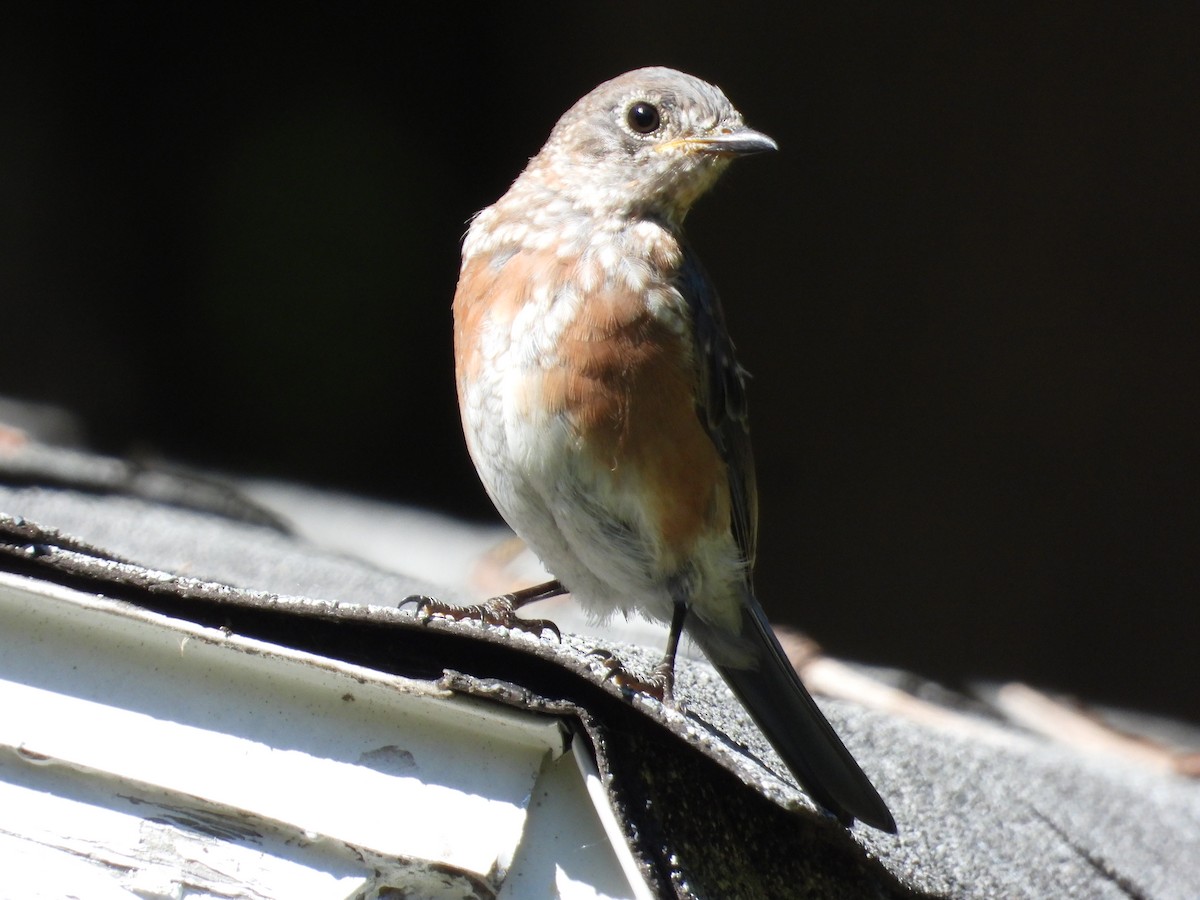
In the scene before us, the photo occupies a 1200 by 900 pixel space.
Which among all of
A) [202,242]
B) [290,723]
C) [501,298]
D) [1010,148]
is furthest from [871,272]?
[290,723]

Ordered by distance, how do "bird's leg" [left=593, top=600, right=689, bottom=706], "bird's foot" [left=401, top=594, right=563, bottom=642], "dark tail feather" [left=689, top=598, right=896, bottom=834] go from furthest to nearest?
"bird's foot" [left=401, top=594, right=563, bottom=642]
"dark tail feather" [left=689, top=598, right=896, bottom=834]
"bird's leg" [left=593, top=600, right=689, bottom=706]

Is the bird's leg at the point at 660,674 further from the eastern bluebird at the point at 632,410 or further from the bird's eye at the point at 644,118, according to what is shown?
the bird's eye at the point at 644,118

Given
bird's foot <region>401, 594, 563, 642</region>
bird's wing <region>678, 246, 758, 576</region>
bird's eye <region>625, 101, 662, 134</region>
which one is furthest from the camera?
bird's eye <region>625, 101, 662, 134</region>

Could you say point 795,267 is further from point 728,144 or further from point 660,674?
point 660,674

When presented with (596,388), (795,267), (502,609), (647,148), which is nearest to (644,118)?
(647,148)

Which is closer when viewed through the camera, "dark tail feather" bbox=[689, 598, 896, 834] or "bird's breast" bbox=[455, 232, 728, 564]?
"dark tail feather" bbox=[689, 598, 896, 834]

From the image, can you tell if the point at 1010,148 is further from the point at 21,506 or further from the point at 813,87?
the point at 21,506

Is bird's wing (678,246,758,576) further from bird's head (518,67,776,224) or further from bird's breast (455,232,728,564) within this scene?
bird's head (518,67,776,224)

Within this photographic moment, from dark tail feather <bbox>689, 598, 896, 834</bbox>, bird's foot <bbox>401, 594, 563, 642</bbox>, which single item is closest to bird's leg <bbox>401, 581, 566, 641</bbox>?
bird's foot <bbox>401, 594, 563, 642</bbox>

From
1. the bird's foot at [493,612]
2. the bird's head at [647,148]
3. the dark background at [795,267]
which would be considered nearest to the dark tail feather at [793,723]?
the bird's foot at [493,612]
